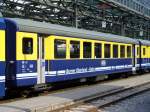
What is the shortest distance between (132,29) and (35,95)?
142ft

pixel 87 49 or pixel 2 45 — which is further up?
pixel 2 45

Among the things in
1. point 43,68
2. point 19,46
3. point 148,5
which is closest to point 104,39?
point 43,68

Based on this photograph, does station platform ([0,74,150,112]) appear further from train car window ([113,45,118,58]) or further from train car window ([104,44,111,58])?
train car window ([113,45,118,58])

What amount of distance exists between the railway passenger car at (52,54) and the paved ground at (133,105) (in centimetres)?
306

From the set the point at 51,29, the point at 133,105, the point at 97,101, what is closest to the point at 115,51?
the point at 51,29

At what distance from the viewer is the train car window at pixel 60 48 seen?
59.1 feet

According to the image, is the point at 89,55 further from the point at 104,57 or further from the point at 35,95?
the point at 35,95

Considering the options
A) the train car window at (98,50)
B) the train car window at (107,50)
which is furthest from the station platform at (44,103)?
the train car window at (107,50)

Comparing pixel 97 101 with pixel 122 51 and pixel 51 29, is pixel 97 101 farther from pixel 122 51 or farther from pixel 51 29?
pixel 122 51

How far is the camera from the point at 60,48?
18328 millimetres

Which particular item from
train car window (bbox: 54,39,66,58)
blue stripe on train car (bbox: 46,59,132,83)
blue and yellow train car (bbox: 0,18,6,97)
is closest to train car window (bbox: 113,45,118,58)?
blue stripe on train car (bbox: 46,59,132,83)

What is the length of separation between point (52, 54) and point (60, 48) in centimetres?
74

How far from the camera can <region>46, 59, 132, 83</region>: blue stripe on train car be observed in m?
18.0

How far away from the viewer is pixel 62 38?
731 inches
